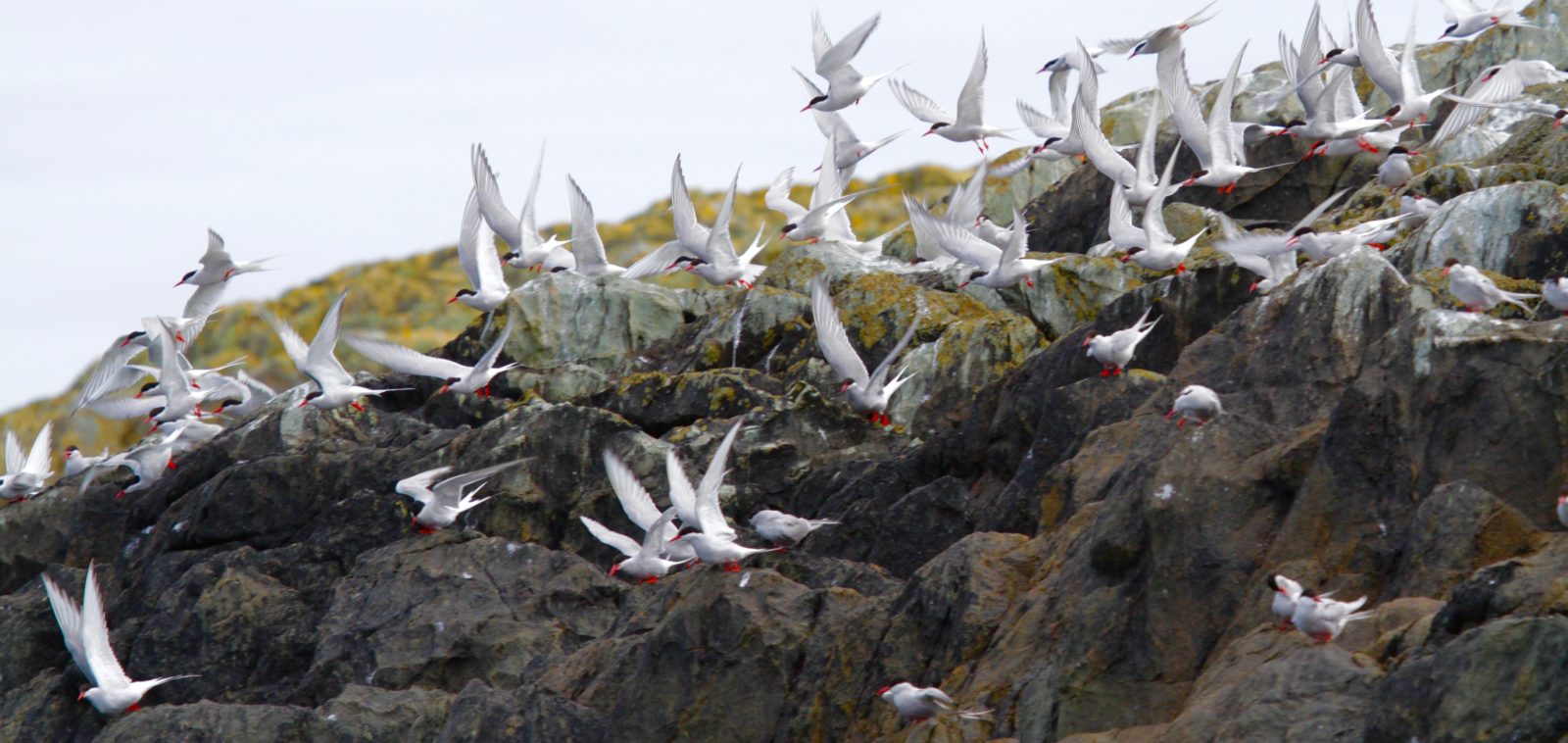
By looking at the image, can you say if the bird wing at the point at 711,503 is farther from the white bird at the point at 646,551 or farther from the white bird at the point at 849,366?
the white bird at the point at 849,366

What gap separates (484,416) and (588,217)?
10.4ft

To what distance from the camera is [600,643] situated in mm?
14203

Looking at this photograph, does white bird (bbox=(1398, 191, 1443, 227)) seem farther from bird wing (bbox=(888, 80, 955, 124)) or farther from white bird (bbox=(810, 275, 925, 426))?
bird wing (bbox=(888, 80, 955, 124))

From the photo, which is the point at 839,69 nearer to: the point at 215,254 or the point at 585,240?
the point at 585,240

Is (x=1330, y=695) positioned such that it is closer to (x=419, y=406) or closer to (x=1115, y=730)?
(x=1115, y=730)

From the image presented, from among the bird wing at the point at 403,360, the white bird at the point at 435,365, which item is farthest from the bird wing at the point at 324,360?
the white bird at the point at 435,365

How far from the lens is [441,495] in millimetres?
16891

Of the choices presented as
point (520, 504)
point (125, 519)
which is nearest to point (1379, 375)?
point (520, 504)

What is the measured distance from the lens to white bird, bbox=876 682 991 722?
36.8 feet

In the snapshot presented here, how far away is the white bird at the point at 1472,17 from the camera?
71.4ft

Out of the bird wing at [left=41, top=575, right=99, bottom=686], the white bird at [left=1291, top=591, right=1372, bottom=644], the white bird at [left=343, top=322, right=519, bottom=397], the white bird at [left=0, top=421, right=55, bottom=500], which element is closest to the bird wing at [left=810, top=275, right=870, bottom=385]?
the white bird at [left=343, top=322, right=519, bottom=397]

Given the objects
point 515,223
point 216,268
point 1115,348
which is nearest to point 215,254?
point 216,268

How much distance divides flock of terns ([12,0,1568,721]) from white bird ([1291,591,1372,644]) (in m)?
2.64

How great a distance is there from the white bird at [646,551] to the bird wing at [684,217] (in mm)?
5687
